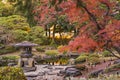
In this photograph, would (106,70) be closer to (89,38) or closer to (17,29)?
(89,38)

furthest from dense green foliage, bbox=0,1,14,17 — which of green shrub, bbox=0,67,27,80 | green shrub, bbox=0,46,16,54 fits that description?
green shrub, bbox=0,67,27,80

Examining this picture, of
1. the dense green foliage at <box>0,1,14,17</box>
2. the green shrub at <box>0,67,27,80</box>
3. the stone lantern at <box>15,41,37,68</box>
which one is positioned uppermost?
the green shrub at <box>0,67,27,80</box>

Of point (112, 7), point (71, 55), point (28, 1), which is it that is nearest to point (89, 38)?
point (112, 7)

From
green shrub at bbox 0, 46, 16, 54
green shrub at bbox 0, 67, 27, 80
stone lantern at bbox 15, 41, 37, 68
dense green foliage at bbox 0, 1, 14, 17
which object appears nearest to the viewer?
green shrub at bbox 0, 67, 27, 80

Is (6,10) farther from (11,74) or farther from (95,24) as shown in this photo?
(11,74)

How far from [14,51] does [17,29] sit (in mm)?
4879

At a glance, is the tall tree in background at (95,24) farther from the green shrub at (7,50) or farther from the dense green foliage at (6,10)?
the dense green foliage at (6,10)

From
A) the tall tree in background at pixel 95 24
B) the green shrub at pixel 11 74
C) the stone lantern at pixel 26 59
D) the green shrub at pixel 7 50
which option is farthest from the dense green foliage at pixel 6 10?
the green shrub at pixel 11 74

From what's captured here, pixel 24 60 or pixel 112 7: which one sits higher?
pixel 112 7

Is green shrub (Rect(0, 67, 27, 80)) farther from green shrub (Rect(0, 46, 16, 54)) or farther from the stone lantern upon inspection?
green shrub (Rect(0, 46, 16, 54))

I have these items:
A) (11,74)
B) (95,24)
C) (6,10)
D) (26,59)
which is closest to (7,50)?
(6,10)

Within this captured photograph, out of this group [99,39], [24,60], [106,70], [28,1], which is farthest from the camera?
[24,60]

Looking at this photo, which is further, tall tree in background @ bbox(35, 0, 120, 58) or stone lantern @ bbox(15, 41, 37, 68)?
stone lantern @ bbox(15, 41, 37, 68)

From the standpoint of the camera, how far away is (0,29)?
27.4 meters
